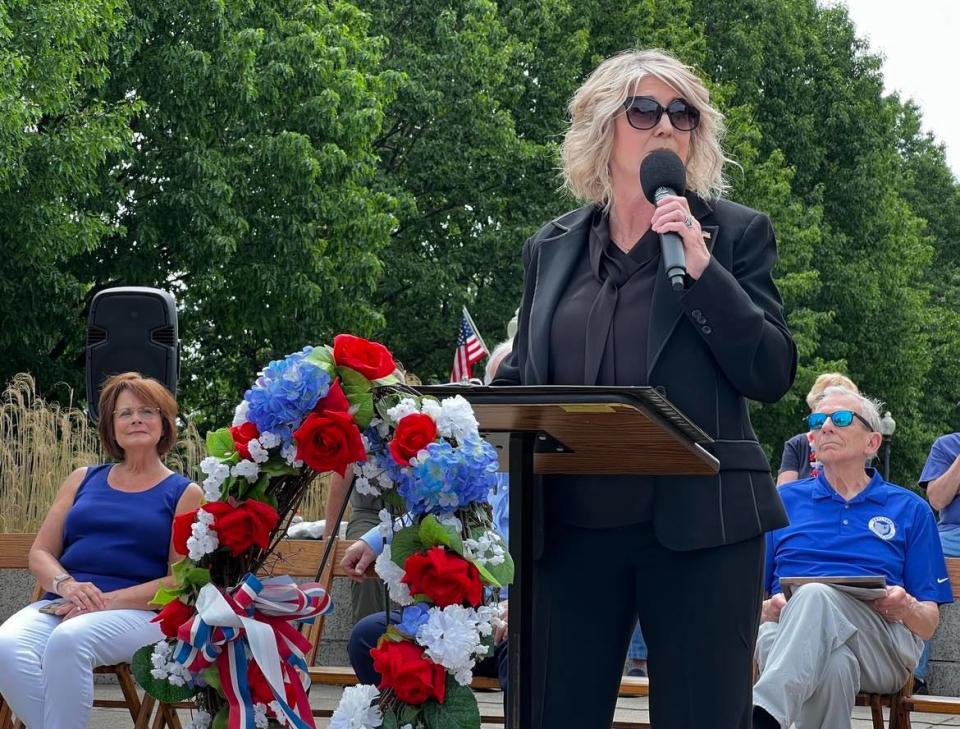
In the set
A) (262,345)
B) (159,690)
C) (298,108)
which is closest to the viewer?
(159,690)

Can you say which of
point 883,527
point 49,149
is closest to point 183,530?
point 883,527

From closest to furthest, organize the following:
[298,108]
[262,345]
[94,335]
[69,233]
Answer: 1. [94,335]
2. [69,233]
3. [298,108]
4. [262,345]

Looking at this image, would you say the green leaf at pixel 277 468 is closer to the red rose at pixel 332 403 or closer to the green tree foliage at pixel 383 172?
the red rose at pixel 332 403

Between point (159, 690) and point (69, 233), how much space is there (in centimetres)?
1814

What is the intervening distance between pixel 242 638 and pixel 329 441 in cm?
47

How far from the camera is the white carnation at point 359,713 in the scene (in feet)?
8.66

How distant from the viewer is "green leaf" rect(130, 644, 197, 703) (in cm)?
290

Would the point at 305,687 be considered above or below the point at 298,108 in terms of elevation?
below

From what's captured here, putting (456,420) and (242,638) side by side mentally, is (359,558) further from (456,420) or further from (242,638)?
(456,420)

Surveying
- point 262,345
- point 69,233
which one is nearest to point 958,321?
point 262,345

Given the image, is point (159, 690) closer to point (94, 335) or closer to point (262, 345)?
point (94, 335)

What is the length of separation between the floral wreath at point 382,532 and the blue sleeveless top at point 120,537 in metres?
3.07

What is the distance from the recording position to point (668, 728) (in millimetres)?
2729

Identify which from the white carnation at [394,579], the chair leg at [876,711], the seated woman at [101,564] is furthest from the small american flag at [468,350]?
the white carnation at [394,579]
